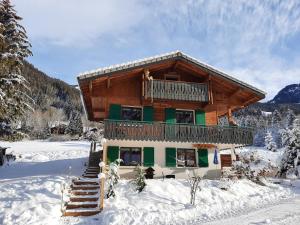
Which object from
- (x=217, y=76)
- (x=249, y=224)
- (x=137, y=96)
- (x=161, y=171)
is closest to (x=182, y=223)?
(x=249, y=224)

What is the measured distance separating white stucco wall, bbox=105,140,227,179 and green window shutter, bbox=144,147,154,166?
219mm

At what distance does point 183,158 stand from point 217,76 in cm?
590

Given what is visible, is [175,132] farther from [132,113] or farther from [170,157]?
[132,113]

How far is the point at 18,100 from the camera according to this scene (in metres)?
20.2

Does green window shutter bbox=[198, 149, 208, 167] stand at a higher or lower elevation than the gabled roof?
lower

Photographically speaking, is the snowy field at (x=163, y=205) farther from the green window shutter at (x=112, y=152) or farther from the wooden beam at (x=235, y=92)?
the wooden beam at (x=235, y=92)

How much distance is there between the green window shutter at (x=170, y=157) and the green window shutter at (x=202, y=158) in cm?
172

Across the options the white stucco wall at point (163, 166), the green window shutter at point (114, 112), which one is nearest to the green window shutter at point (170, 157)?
the white stucco wall at point (163, 166)

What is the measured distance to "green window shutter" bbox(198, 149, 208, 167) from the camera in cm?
2070

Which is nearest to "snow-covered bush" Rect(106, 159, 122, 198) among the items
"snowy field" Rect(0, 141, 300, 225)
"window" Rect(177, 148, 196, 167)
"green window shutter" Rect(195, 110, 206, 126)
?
"snowy field" Rect(0, 141, 300, 225)

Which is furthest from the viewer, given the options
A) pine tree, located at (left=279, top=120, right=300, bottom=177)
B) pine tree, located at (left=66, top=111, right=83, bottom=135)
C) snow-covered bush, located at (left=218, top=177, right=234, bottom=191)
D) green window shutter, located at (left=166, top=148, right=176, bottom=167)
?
pine tree, located at (left=66, top=111, right=83, bottom=135)

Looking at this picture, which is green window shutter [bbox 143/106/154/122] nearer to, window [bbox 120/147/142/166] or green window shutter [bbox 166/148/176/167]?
window [bbox 120/147/142/166]

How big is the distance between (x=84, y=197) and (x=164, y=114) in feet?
29.3

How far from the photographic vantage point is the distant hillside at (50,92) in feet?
448
